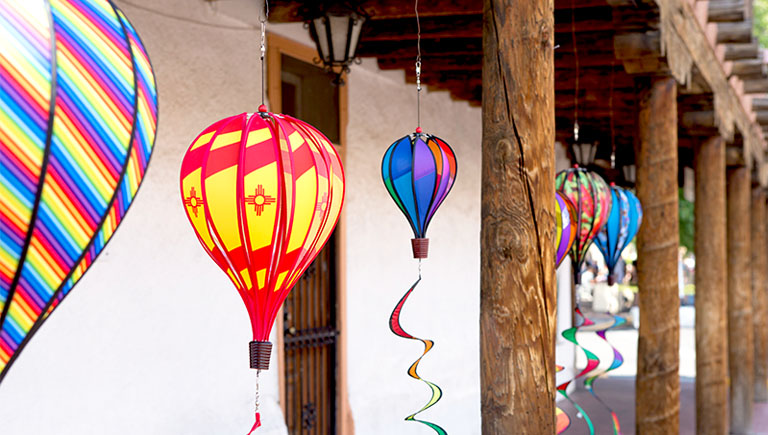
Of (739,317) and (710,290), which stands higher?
(710,290)

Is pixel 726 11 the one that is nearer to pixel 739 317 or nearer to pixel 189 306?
pixel 189 306

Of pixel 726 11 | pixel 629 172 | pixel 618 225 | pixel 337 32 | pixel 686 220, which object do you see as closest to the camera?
pixel 337 32

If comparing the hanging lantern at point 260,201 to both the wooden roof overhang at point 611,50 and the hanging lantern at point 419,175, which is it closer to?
the hanging lantern at point 419,175

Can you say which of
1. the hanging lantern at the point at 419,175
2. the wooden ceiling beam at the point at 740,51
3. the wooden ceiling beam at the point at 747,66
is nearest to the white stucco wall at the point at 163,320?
the hanging lantern at the point at 419,175

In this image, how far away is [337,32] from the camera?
4.64 metres

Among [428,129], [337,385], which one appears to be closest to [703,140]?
[428,129]

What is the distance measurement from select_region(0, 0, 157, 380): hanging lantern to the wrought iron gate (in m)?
4.64

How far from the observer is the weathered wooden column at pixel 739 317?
10.2m

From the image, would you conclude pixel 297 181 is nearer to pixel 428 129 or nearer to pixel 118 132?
pixel 118 132

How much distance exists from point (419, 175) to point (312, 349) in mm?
3005

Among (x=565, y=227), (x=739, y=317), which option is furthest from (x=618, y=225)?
(x=739, y=317)

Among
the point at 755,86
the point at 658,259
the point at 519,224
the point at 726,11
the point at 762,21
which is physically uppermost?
the point at 762,21

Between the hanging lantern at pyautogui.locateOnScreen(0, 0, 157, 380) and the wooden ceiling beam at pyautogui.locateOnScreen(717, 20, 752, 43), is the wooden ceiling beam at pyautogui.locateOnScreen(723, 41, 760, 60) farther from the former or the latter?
the hanging lantern at pyautogui.locateOnScreen(0, 0, 157, 380)

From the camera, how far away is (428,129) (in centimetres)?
787
